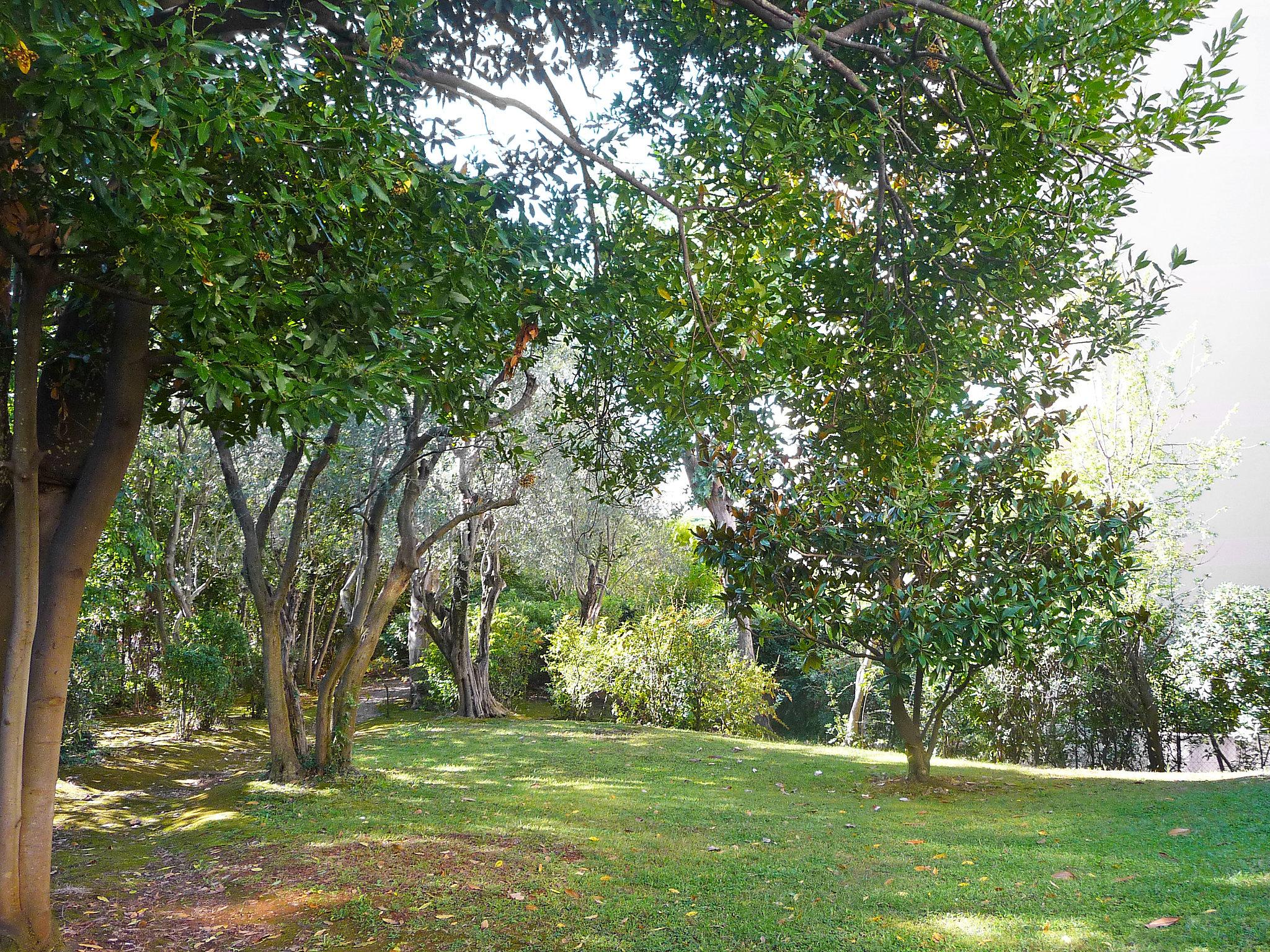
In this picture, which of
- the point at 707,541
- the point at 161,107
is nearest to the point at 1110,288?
the point at 707,541

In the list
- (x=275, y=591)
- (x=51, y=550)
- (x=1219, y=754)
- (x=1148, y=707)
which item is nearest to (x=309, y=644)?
(x=275, y=591)

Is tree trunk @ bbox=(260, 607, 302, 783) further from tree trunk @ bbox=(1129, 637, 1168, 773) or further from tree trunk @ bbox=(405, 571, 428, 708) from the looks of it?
tree trunk @ bbox=(1129, 637, 1168, 773)

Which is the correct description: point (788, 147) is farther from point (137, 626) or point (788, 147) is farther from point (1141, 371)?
point (137, 626)

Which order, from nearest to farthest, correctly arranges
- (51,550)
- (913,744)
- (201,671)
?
(51,550) < (913,744) < (201,671)

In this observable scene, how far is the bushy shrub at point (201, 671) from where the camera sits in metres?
11.4

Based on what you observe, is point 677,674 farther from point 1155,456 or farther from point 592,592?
point 1155,456

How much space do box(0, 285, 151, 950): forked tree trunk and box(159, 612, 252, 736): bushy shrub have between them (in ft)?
25.6

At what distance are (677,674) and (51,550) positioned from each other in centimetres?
1086

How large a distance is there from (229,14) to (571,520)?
12.0m

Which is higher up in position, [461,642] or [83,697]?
[461,642]

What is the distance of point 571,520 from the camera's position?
15.9m

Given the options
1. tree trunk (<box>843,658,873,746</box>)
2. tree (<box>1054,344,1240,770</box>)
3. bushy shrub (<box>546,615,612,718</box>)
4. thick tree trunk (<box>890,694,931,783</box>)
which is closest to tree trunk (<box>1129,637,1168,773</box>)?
tree (<box>1054,344,1240,770</box>)

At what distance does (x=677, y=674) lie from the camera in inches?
552

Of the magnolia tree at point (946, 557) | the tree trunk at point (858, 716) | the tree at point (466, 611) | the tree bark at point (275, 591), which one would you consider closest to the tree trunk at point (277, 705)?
the tree bark at point (275, 591)
